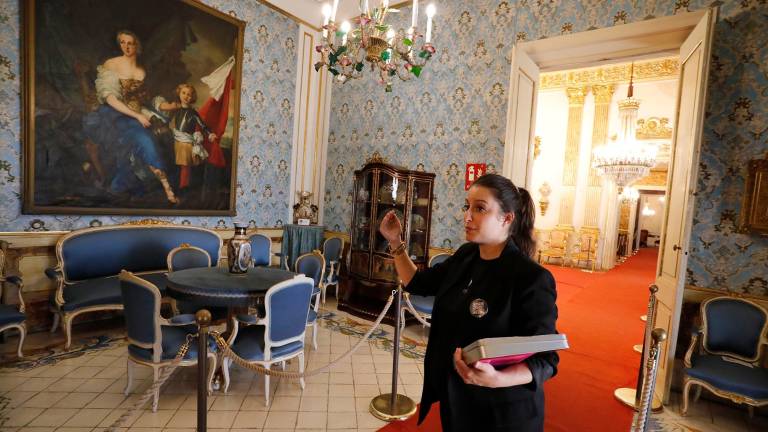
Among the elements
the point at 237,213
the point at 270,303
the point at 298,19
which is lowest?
the point at 270,303

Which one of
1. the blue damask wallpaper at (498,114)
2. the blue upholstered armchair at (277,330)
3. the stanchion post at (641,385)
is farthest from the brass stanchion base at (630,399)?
the blue upholstered armchair at (277,330)

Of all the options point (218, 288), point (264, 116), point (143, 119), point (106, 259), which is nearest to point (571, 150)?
point (264, 116)

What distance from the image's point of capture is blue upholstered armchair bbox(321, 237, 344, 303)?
589 cm

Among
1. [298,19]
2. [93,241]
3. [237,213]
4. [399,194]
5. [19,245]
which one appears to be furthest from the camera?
[298,19]

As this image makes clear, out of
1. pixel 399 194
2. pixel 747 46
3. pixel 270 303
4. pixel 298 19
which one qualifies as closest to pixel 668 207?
pixel 747 46

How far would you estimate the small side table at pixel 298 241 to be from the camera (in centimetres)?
610

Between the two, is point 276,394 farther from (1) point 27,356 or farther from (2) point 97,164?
(2) point 97,164

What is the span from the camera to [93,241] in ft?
14.2

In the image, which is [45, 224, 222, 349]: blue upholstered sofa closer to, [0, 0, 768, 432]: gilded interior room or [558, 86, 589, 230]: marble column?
[0, 0, 768, 432]: gilded interior room

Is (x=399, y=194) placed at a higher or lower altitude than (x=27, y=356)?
higher

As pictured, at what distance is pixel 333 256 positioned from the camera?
5992 mm

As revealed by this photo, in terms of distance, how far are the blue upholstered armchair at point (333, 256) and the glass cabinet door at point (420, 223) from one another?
3.95 feet

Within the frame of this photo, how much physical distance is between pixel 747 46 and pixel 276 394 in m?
5.19

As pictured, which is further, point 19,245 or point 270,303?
point 19,245
